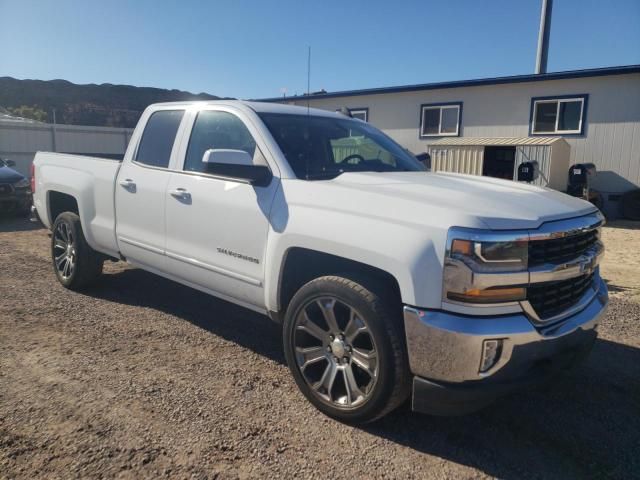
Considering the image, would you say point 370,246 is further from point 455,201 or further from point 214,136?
point 214,136

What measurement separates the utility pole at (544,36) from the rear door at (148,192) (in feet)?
69.2

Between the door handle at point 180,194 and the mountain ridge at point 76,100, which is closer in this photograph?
the door handle at point 180,194

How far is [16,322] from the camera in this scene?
451 centimetres

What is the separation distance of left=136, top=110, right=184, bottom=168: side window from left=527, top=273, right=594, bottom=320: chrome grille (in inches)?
118

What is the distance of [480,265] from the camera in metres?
2.45

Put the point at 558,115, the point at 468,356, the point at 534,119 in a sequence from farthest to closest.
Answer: the point at 534,119
the point at 558,115
the point at 468,356

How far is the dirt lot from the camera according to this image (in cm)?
260

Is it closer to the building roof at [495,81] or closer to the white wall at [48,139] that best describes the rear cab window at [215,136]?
the building roof at [495,81]

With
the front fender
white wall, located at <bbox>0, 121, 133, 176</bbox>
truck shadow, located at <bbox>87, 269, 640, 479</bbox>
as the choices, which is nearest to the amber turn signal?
the front fender

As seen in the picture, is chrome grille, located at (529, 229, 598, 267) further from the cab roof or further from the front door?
the cab roof

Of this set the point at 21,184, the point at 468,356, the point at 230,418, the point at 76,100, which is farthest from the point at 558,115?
the point at 76,100

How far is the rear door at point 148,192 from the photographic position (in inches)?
165

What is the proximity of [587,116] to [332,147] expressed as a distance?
46.7 feet

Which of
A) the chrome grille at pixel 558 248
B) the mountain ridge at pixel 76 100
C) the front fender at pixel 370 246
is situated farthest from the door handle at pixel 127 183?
the mountain ridge at pixel 76 100
